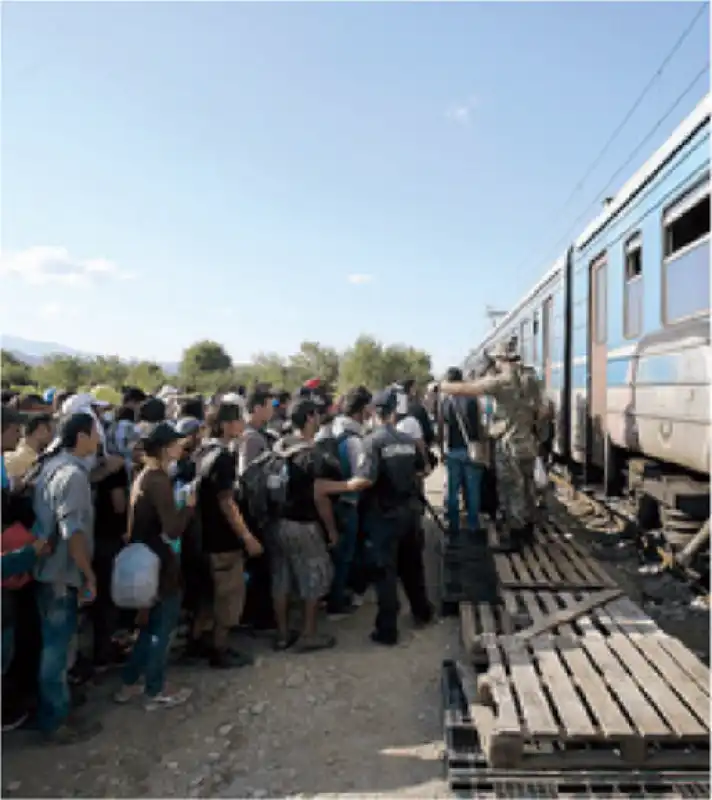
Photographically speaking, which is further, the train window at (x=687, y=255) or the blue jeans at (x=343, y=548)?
the blue jeans at (x=343, y=548)

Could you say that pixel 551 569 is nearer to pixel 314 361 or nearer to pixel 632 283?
pixel 632 283

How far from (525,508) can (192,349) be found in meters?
74.7

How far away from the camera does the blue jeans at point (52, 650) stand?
12.5 ft

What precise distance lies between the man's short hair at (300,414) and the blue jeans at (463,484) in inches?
93.4

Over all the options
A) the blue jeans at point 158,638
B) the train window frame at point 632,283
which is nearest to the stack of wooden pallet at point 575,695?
the blue jeans at point 158,638

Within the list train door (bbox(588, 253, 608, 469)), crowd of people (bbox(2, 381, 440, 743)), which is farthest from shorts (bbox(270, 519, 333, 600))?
train door (bbox(588, 253, 608, 469))

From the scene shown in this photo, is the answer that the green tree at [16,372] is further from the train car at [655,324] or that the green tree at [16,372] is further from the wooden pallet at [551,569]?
the wooden pallet at [551,569]

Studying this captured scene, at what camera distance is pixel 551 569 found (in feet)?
19.7

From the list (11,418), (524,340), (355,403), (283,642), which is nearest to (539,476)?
(355,403)

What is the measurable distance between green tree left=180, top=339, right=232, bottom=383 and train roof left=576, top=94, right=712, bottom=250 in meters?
69.3

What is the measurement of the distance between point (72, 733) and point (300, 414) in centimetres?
234

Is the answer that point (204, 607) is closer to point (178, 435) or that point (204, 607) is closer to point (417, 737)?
point (178, 435)

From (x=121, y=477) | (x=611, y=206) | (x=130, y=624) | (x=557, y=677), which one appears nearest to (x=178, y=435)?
(x=121, y=477)

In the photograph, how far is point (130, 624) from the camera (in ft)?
16.9
